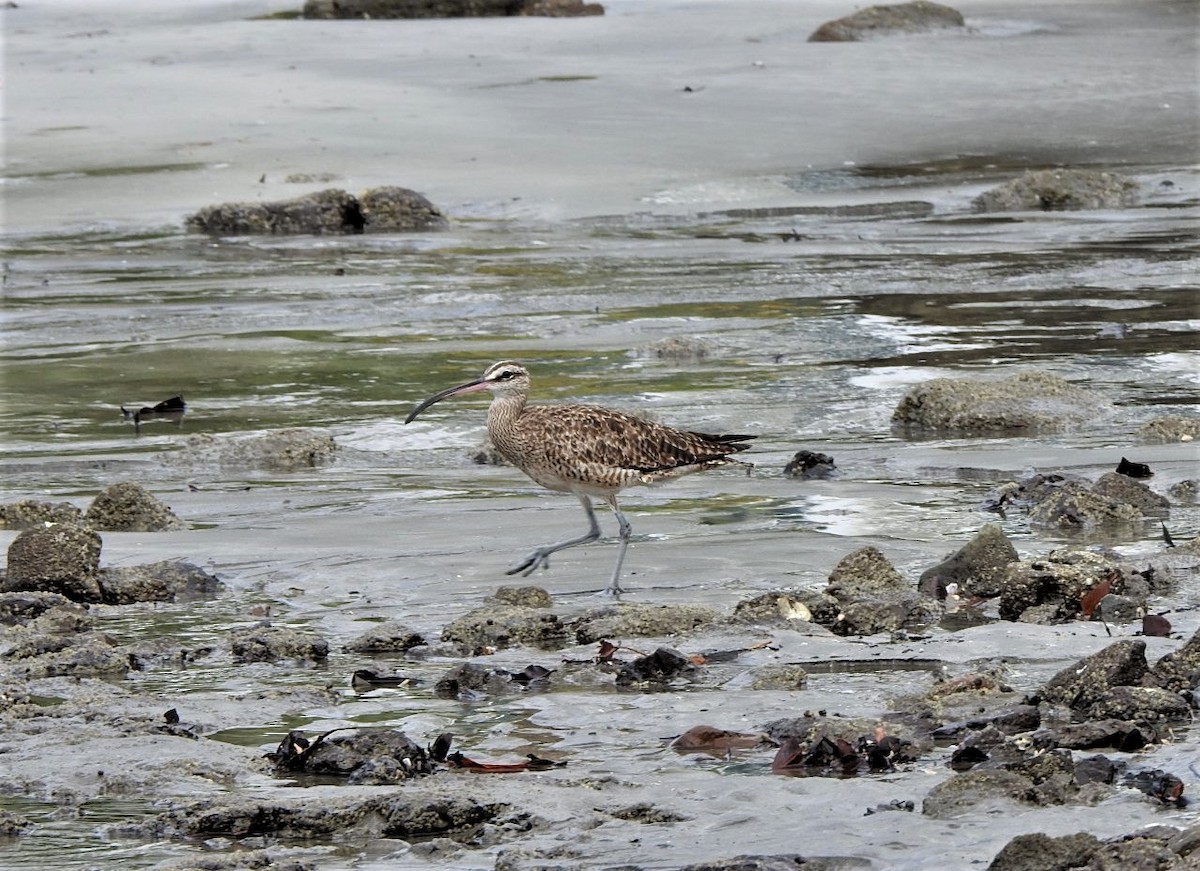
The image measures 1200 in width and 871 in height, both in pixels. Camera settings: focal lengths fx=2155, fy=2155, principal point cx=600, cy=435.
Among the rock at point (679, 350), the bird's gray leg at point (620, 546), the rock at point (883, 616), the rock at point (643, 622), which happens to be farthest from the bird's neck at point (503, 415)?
the rock at point (679, 350)

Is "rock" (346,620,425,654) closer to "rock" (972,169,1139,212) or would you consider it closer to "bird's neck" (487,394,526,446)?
"bird's neck" (487,394,526,446)

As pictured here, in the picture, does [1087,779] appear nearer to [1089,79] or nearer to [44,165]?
[44,165]

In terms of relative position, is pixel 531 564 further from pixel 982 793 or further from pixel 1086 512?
pixel 982 793

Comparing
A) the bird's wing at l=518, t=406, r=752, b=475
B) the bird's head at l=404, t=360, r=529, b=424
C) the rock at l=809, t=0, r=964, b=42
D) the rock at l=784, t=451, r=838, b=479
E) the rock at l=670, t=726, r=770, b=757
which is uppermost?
the rock at l=809, t=0, r=964, b=42

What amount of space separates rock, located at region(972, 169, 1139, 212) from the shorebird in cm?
1157

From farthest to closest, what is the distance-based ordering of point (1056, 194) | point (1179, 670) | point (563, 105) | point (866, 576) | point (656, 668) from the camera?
point (563, 105) < point (1056, 194) < point (866, 576) < point (656, 668) < point (1179, 670)

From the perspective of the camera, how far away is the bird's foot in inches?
332

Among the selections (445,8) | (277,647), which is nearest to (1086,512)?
(277,647)

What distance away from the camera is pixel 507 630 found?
7.34 meters

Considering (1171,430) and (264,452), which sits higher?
(1171,430)

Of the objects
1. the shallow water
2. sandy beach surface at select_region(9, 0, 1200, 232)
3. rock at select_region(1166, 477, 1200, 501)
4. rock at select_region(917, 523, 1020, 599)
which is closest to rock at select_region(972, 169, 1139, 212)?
the shallow water

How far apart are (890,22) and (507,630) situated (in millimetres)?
26250

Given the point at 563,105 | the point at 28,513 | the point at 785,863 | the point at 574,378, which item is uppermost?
the point at 563,105

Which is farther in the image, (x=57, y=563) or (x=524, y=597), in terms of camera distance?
(x=57, y=563)
